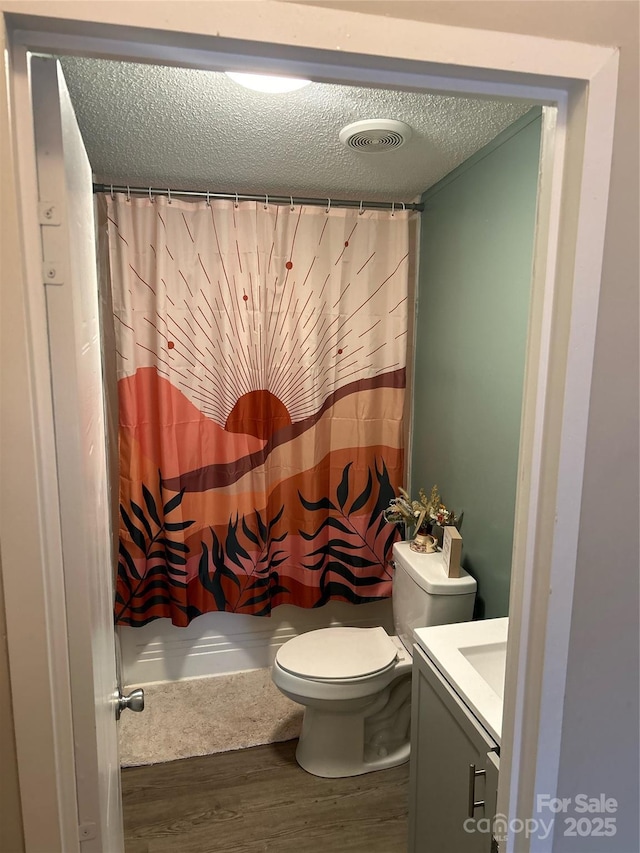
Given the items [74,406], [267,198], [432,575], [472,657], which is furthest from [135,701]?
[267,198]

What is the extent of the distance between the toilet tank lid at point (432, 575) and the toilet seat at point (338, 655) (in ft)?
1.06

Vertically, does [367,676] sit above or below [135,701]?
below

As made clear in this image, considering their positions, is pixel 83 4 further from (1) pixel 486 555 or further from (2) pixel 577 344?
(1) pixel 486 555

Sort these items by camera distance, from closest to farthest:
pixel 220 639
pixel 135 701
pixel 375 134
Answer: pixel 135 701 < pixel 375 134 < pixel 220 639

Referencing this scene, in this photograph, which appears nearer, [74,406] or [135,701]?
[74,406]

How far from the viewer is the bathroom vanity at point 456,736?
4.10ft

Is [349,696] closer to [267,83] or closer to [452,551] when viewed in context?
[452,551]

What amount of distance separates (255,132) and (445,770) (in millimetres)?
1925

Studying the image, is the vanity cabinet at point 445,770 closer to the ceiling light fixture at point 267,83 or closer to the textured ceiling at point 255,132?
the textured ceiling at point 255,132

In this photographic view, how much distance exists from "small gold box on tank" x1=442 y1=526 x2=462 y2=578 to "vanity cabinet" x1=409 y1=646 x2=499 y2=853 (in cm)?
45

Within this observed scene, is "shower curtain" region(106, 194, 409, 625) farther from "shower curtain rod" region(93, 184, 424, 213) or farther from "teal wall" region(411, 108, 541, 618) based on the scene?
"teal wall" region(411, 108, 541, 618)

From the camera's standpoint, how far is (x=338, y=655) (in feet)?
7.08

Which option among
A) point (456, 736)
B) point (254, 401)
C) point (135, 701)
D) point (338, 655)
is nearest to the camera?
point (135, 701)

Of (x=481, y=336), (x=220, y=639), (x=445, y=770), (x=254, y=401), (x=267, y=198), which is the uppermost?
(x=267, y=198)
